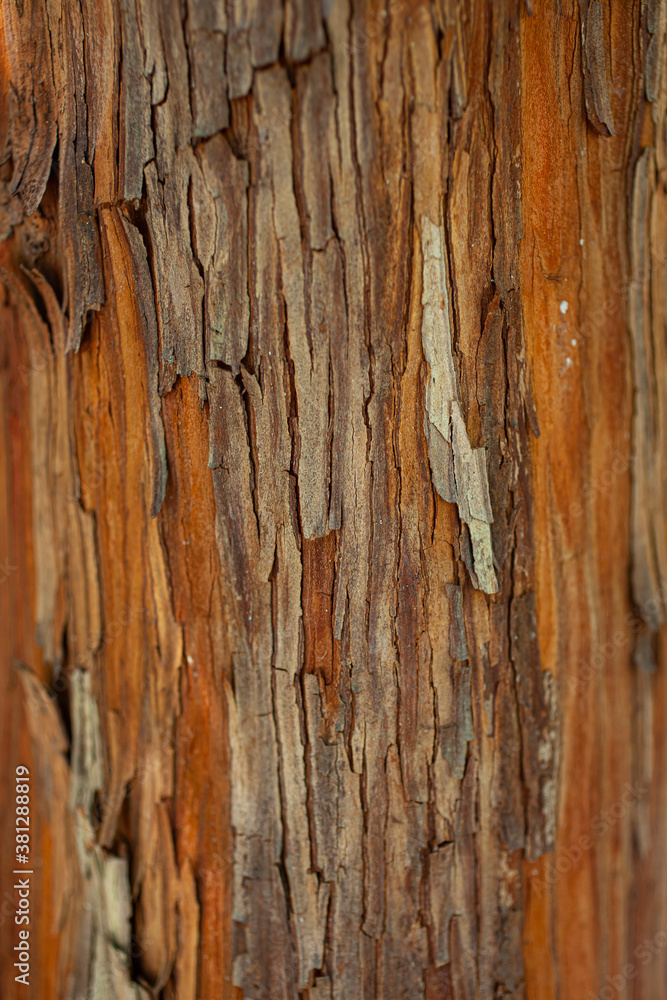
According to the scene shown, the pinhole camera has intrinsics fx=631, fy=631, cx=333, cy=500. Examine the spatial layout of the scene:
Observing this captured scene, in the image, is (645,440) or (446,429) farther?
(645,440)

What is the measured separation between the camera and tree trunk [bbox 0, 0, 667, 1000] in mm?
798

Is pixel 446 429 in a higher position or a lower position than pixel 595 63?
lower

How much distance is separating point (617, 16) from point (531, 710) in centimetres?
101

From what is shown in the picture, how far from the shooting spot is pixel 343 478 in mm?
848

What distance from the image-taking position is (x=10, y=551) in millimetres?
1133

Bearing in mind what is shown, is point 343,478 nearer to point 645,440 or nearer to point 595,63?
point 645,440

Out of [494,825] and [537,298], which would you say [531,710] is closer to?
[494,825]

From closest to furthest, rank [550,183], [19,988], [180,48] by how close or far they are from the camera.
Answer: [180,48]
[550,183]
[19,988]

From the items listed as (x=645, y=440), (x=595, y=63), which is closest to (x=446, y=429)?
(x=645, y=440)

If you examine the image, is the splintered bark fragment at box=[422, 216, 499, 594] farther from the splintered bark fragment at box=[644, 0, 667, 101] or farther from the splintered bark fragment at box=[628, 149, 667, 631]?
the splintered bark fragment at box=[644, 0, 667, 101]

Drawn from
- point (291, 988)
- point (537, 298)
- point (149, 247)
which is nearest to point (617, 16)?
point (537, 298)

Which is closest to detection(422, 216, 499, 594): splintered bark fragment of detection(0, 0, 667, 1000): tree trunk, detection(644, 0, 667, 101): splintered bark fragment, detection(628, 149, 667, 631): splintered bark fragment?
detection(0, 0, 667, 1000): tree trunk

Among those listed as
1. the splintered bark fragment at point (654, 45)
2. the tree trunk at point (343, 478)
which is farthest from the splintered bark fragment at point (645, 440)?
the splintered bark fragment at point (654, 45)

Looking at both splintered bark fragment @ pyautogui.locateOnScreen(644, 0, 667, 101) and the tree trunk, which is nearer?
the tree trunk
